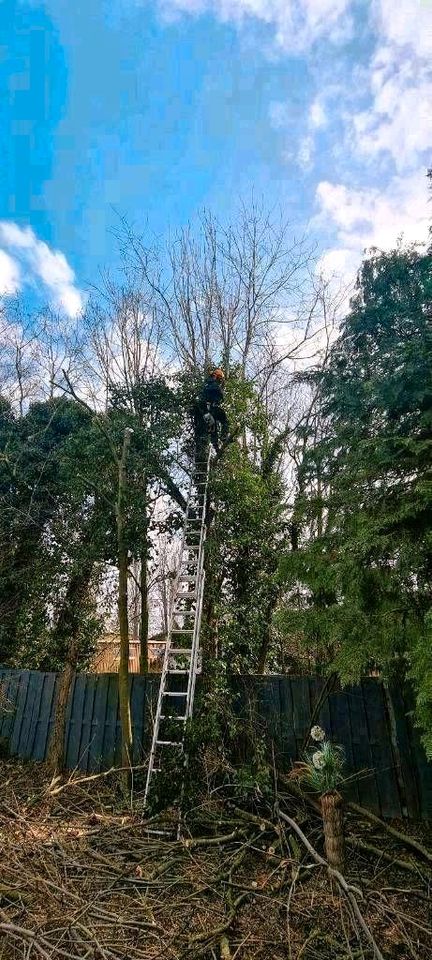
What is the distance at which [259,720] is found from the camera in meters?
5.41

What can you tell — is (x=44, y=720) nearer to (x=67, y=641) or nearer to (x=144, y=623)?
(x=67, y=641)

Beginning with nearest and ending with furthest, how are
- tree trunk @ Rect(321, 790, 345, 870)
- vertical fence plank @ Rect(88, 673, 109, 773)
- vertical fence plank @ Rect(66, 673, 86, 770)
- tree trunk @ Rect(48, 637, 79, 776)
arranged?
tree trunk @ Rect(321, 790, 345, 870), tree trunk @ Rect(48, 637, 79, 776), vertical fence plank @ Rect(88, 673, 109, 773), vertical fence plank @ Rect(66, 673, 86, 770)

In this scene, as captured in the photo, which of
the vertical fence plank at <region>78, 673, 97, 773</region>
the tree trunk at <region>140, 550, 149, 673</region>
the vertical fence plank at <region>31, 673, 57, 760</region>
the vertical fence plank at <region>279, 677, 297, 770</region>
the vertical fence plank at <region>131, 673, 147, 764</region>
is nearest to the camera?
the vertical fence plank at <region>279, 677, 297, 770</region>

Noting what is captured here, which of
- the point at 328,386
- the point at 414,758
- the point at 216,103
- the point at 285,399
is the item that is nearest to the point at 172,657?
the point at 414,758

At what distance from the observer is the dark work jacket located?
286 inches

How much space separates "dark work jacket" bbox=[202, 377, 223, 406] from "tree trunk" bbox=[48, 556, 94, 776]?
3.14 m

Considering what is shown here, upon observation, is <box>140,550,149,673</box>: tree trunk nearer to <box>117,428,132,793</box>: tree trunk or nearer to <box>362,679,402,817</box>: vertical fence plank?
<box>117,428,132,793</box>: tree trunk

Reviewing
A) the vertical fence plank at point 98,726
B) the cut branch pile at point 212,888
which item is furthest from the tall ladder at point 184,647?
the vertical fence plank at point 98,726

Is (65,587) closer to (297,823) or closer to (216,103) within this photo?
(297,823)

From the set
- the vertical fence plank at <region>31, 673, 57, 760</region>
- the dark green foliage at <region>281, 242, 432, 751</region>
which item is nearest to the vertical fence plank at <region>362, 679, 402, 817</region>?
the dark green foliage at <region>281, 242, 432, 751</region>

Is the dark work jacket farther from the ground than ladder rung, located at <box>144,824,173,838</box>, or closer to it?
farther from the ground

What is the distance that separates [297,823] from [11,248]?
10.6m

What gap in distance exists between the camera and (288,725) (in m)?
5.33

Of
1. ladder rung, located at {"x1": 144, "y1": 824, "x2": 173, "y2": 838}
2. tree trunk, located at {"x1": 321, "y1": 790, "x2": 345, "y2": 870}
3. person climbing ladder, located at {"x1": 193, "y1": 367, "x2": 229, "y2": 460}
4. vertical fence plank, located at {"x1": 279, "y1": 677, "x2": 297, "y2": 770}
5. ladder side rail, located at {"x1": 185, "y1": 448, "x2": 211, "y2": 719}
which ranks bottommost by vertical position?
ladder rung, located at {"x1": 144, "y1": 824, "x2": 173, "y2": 838}
